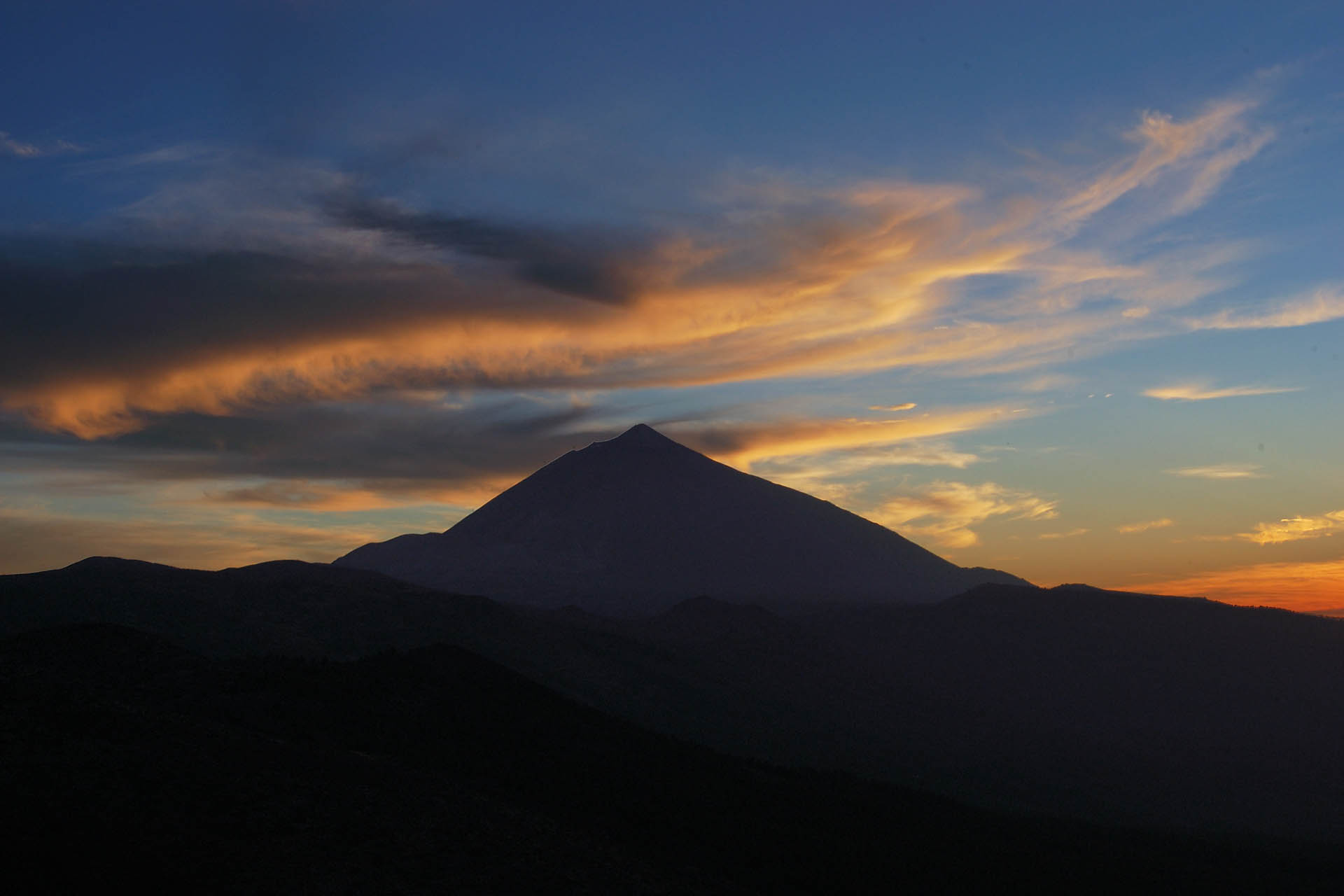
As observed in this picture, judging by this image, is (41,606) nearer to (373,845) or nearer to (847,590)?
(373,845)

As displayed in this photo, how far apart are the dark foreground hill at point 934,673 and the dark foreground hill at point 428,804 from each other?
42.6ft

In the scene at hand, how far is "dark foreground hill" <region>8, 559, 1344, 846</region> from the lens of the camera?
45.5 meters

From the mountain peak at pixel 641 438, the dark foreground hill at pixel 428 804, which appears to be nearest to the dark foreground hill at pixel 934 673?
the dark foreground hill at pixel 428 804

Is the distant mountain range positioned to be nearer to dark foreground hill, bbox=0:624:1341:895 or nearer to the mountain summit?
dark foreground hill, bbox=0:624:1341:895

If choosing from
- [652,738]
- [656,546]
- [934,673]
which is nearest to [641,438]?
[656,546]

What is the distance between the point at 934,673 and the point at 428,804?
61.0 m

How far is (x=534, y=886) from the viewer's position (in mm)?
17078

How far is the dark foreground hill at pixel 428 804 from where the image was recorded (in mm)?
15516

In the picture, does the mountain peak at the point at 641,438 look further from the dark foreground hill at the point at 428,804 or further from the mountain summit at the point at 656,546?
the dark foreground hill at the point at 428,804

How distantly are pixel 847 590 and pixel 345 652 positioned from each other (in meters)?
85.8

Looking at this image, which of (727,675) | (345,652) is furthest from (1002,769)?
(345,652)

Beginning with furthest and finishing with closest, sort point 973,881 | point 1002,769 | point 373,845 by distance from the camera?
point 1002,769, point 973,881, point 373,845

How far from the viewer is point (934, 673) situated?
74312 mm

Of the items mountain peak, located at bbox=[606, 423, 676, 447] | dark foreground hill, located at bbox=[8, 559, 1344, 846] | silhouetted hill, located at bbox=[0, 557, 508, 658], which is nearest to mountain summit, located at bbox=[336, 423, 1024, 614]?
mountain peak, located at bbox=[606, 423, 676, 447]
